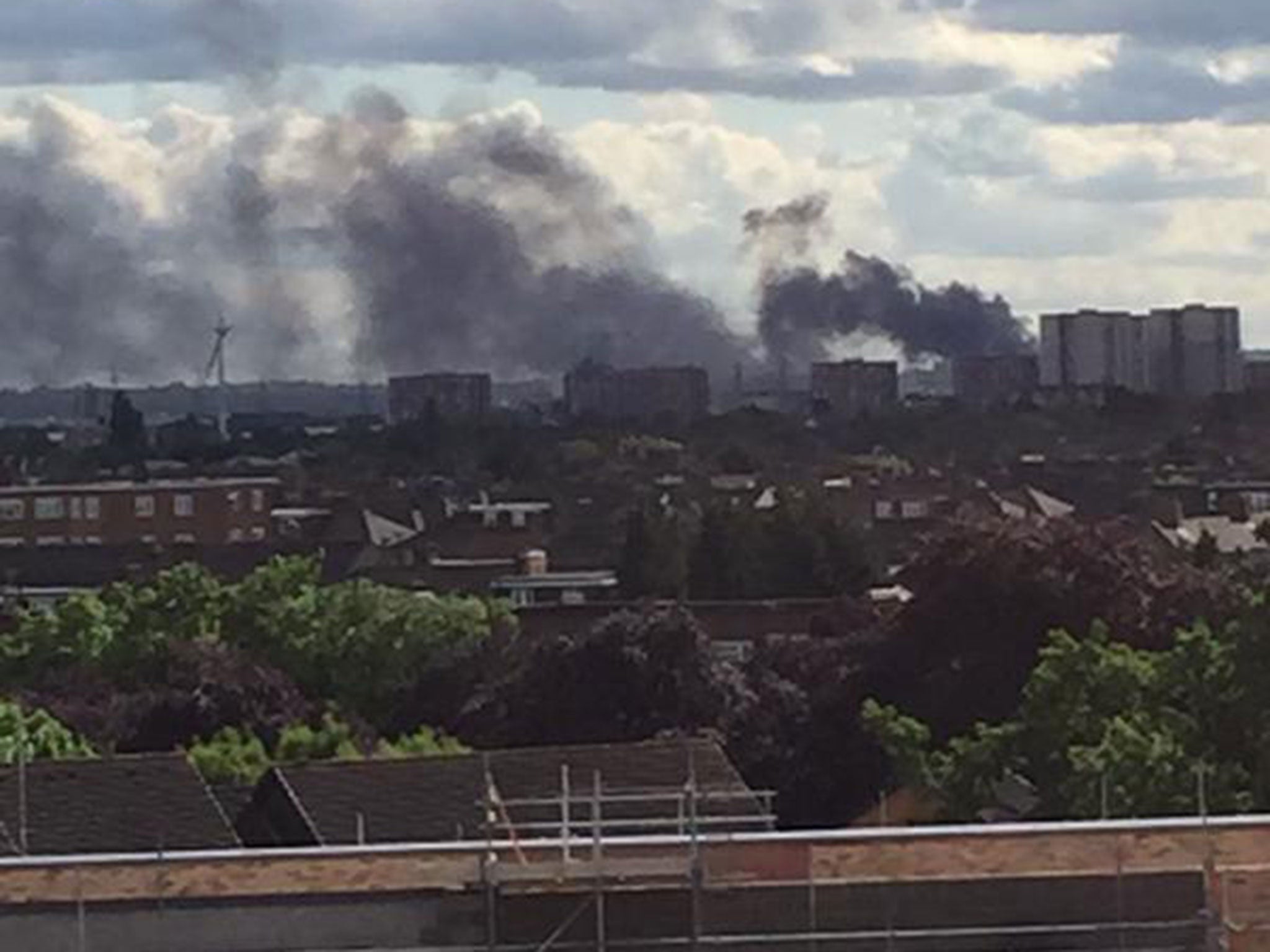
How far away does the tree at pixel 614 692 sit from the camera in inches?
1442

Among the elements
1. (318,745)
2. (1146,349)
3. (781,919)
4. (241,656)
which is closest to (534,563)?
(241,656)

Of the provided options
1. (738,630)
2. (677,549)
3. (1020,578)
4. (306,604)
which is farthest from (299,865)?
(677,549)

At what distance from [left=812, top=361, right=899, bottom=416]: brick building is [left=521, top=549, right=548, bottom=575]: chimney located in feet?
220

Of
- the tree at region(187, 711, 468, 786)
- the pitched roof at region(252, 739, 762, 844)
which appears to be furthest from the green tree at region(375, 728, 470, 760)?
the pitched roof at region(252, 739, 762, 844)

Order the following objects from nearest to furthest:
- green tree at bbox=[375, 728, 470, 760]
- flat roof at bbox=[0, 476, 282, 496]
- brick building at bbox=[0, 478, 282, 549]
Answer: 1. green tree at bbox=[375, 728, 470, 760]
2. brick building at bbox=[0, 478, 282, 549]
3. flat roof at bbox=[0, 476, 282, 496]

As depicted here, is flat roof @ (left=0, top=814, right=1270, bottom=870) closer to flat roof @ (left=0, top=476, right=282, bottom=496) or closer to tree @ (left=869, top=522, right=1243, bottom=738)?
tree @ (left=869, top=522, right=1243, bottom=738)

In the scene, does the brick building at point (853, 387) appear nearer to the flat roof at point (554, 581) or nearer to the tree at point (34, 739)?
the flat roof at point (554, 581)

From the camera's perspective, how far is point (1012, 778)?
28.7 meters

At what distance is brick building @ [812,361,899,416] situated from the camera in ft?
463

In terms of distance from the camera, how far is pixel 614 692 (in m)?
37.2

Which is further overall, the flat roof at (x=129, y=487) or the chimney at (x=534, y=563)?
the flat roof at (x=129, y=487)

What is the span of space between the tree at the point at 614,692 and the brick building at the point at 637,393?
90.1 metres

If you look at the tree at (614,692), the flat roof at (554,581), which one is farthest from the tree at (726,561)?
the tree at (614,692)

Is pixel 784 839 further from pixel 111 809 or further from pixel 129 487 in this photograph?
pixel 129 487
